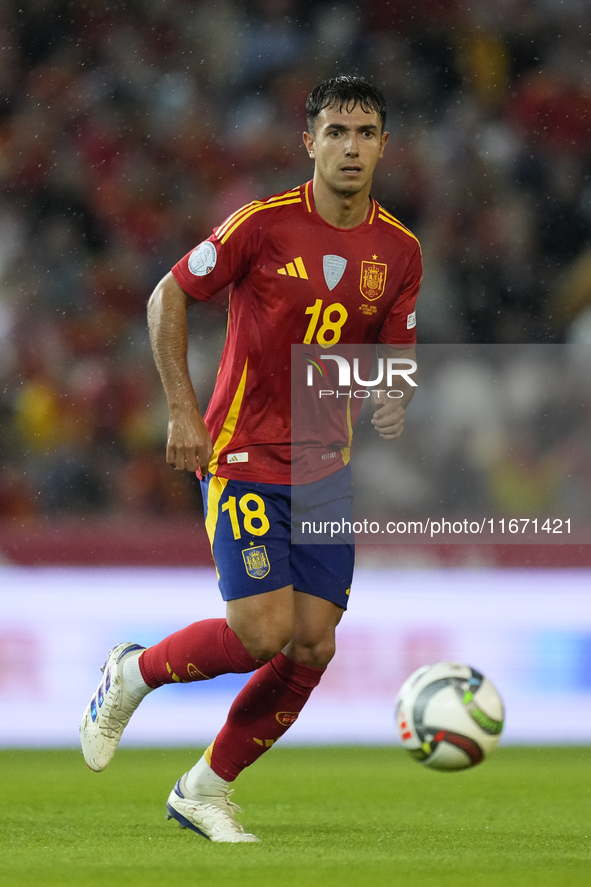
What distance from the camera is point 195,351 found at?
26.2 feet

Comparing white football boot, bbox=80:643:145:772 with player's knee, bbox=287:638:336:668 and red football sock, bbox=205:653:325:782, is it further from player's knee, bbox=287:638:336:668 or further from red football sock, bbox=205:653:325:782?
player's knee, bbox=287:638:336:668

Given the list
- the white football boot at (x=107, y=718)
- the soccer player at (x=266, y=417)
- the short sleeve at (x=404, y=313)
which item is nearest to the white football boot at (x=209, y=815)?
the soccer player at (x=266, y=417)

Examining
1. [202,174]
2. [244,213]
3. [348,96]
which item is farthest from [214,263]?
[202,174]

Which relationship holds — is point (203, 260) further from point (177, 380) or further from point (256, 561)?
point (256, 561)

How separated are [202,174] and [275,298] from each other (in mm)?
4604

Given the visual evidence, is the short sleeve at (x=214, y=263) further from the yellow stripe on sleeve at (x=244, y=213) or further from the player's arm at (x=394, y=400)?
the player's arm at (x=394, y=400)

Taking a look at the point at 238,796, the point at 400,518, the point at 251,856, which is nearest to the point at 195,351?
the point at 400,518

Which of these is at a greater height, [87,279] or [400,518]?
[87,279]

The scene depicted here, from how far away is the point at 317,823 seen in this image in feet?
14.7

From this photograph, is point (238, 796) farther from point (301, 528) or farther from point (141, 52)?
point (141, 52)

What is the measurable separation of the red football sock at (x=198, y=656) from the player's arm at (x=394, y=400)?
839 mm

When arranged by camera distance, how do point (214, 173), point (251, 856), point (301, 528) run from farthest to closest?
point (214, 173) → point (301, 528) → point (251, 856)

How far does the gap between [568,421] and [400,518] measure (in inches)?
43.6

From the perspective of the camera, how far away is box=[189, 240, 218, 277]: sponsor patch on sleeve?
4.05 metres
